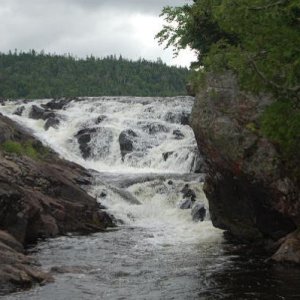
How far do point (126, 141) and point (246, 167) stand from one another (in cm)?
3085

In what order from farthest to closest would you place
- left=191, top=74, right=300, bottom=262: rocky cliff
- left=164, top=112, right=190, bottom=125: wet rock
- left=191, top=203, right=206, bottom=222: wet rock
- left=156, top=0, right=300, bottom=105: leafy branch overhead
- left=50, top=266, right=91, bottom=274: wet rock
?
left=164, top=112, right=190, bottom=125: wet rock
left=191, top=203, right=206, bottom=222: wet rock
left=191, top=74, right=300, bottom=262: rocky cliff
left=50, top=266, right=91, bottom=274: wet rock
left=156, top=0, right=300, bottom=105: leafy branch overhead

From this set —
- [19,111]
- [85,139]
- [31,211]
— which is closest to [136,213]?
[31,211]

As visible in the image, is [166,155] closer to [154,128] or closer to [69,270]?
[154,128]

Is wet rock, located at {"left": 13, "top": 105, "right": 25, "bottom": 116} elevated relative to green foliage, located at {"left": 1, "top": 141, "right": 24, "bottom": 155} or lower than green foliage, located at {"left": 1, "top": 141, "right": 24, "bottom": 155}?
elevated

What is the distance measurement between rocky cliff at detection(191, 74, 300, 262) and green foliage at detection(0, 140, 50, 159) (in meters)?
17.1

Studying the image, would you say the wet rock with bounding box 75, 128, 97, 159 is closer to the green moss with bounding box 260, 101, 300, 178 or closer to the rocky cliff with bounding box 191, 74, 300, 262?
the rocky cliff with bounding box 191, 74, 300, 262

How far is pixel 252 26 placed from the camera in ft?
38.7

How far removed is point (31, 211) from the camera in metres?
23.2

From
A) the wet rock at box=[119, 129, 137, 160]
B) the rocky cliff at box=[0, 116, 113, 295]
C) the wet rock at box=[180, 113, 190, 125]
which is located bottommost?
the rocky cliff at box=[0, 116, 113, 295]

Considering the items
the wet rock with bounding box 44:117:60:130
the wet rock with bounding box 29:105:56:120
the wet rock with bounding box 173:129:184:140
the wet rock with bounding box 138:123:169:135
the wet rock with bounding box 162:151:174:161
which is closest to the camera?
the wet rock with bounding box 162:151:174:161

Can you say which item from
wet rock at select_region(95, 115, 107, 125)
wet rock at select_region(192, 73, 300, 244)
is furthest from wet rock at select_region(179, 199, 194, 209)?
wet rock at select_region(95, 115, 107, 125)

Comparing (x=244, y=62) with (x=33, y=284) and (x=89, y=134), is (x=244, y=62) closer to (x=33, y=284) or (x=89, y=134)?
(x=33, y=284)

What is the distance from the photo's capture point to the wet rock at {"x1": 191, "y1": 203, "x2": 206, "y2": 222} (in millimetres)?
28109

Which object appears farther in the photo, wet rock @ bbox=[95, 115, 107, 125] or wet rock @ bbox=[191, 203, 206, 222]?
wet rock @ bbox=[95, 115, 107, 125]
